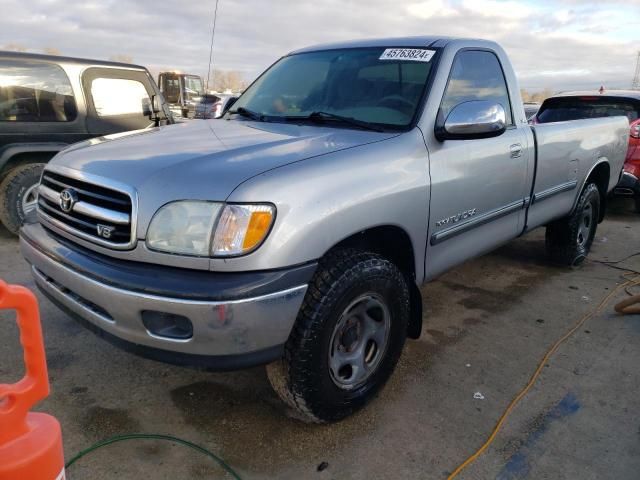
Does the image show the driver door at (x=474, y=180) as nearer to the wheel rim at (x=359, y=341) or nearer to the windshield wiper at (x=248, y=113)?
the wheel rim at (x=359, y=341)

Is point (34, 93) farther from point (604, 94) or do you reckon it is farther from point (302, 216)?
point (604, 94)

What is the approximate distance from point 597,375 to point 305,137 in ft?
7.09

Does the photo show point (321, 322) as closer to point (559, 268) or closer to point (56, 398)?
point (56, 398)

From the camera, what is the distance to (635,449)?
2.43m

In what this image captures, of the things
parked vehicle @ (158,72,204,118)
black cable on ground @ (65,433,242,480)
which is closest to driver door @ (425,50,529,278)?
black cable on ground @ (65,433,242,480)

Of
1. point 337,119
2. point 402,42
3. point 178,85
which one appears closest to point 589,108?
point 402,42

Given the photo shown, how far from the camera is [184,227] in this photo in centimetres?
201

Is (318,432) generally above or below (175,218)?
below

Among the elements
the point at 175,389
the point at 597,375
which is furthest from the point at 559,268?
the point at 175,389

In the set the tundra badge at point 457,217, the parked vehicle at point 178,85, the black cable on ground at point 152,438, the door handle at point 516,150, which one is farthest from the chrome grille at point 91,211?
the parked vehicle at point 178,85

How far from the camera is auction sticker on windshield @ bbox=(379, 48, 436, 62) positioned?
307cm

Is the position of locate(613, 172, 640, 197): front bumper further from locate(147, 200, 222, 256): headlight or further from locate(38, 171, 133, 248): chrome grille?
locate(38, 171, 133, 248): chrome grille

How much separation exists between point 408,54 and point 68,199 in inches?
79.6

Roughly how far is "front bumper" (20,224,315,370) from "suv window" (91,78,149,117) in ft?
14.0
